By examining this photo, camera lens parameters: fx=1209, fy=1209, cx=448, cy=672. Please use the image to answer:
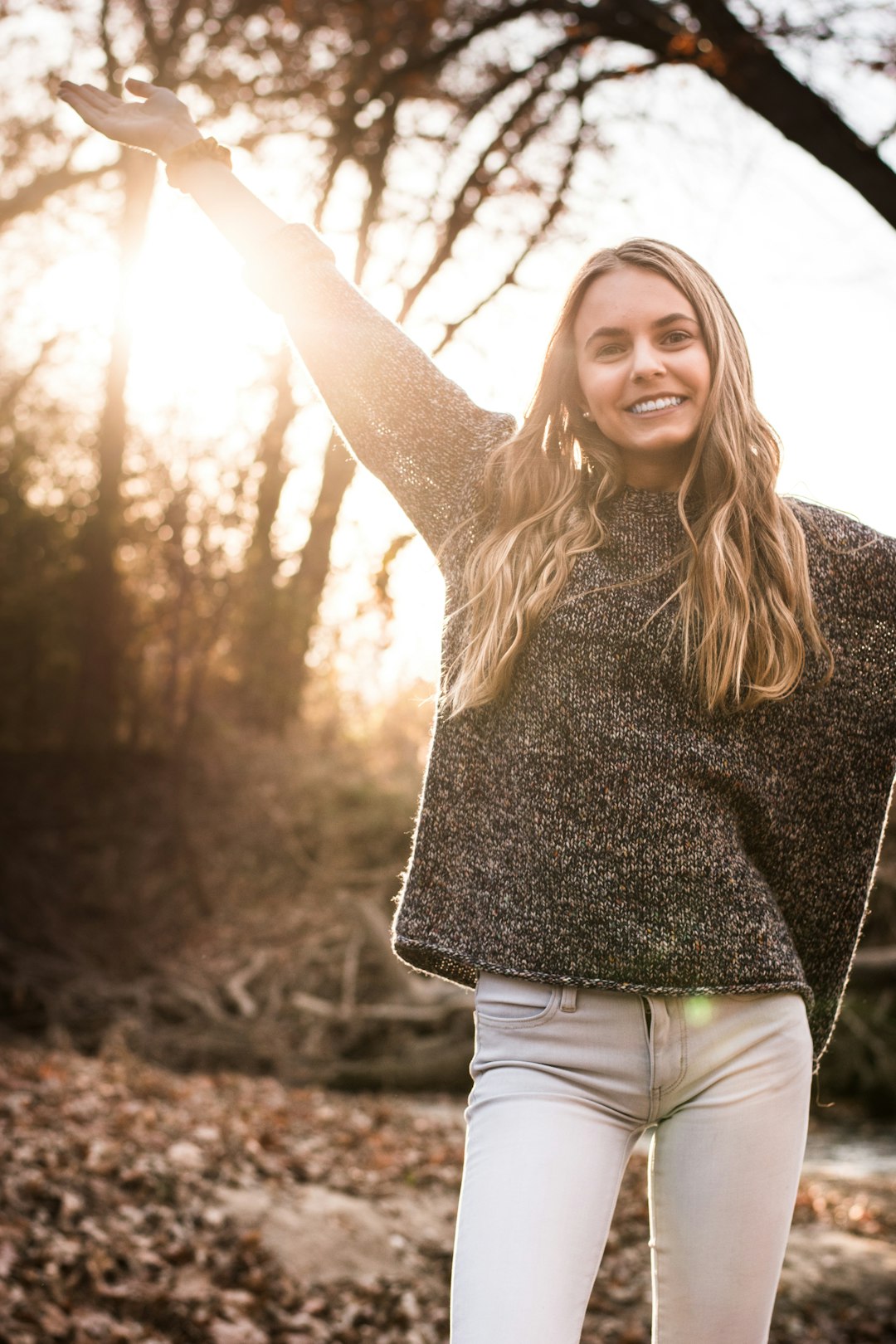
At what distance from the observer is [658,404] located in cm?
233

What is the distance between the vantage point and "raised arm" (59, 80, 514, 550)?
2457 mm

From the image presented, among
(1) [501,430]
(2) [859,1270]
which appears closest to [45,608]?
(2) [859,1270]

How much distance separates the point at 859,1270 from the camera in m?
5.11

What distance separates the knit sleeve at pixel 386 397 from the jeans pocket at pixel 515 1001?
879 mm

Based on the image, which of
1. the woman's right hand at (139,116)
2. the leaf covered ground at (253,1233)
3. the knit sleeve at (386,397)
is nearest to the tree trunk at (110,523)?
the leaf covered ground at (253,1233)

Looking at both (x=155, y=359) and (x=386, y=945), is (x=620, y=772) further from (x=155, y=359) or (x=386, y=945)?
(x=155, y=359)

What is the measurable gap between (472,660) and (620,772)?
34 cm

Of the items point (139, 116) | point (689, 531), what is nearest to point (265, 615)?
point (139, 116)

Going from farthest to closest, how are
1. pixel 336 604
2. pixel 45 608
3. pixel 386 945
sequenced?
1. pixel 45 608
2. pixel 336 604
3. pixel 386 945

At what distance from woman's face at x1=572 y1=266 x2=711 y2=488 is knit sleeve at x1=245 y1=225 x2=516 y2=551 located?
0.23 metres

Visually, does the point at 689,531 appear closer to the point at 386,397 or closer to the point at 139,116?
the point at 386,397

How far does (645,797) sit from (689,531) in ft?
1.70

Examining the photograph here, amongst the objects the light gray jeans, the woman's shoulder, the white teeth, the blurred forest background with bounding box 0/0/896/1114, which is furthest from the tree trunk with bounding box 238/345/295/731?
the light gray jeans

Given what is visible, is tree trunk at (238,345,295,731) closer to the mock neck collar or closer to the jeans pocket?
the mock neck collar
